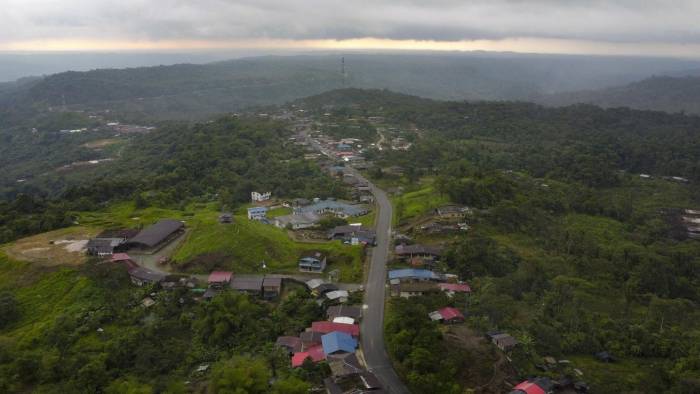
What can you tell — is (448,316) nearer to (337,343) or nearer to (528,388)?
(528,388)

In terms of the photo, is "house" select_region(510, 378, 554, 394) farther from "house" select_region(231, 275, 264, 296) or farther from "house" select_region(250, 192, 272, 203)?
"house" select_region(250, 192, 272, 203)

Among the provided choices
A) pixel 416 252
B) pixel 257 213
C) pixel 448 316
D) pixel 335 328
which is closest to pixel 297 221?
pixel 257 213

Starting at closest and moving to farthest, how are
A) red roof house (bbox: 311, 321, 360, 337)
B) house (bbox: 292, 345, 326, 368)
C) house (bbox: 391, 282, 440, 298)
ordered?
house (bbox: 292, 345, 326, 368), red roof house (bbox: 311, 321, 360, 337), house (bbox: 391, 282, 440, 298)

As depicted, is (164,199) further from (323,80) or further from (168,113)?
(323,80)

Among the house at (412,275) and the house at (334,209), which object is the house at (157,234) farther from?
the house at (412,275)

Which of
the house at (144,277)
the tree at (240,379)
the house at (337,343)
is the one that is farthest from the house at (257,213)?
the tree at (240,379)

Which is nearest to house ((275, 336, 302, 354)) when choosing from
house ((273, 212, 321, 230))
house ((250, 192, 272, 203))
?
house ((273, 212, 321, 230))
